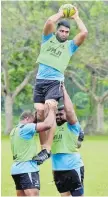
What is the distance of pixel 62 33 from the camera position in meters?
8.05

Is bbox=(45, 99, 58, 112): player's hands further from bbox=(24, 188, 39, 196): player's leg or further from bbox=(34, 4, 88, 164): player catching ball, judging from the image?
bbox=(24, 188, 39, 196): player's leg

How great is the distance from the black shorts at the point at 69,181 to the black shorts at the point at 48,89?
1.28m

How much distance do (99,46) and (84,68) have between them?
2.71 m

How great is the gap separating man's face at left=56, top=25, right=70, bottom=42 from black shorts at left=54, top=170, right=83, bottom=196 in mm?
1875

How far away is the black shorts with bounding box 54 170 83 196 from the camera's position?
7.16 m

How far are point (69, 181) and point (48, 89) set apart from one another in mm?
1530

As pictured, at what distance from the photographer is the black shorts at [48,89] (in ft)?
26.8

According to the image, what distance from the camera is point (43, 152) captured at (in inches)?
296

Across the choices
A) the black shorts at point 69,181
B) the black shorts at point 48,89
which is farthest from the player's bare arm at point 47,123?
the black shorts at point 69,181

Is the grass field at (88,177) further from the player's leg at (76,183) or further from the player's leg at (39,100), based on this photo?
the player's leg at (76,183)

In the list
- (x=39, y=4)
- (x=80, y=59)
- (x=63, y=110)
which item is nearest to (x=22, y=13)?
(x=39, y=4)

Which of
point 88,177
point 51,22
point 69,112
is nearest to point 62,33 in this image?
point 51,22

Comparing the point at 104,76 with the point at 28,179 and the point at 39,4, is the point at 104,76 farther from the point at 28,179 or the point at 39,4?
the point at 28,179

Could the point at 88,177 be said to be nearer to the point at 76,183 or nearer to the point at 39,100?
the point at 39,100
